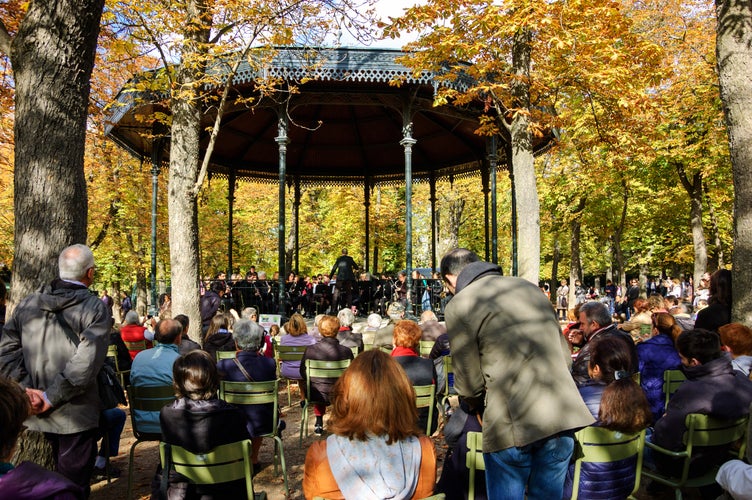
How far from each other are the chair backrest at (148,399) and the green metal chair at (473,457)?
9.29 ft

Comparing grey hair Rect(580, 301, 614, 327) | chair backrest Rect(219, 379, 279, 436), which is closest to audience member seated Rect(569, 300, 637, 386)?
grey hair Rect(580, 301, 614, 327)

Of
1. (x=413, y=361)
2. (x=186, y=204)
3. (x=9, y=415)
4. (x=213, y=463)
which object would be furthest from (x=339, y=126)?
(x=9, y=415)

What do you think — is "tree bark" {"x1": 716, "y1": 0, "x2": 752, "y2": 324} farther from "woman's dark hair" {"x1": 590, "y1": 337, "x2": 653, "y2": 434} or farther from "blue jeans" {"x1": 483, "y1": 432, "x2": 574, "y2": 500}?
"blue jeans" {"x1": 483, "y1": 432, "x2": 574, "y2": 500}

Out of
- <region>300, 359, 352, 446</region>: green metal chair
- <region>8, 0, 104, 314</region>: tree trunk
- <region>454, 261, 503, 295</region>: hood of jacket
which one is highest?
<region>8, 0, 104, 314</region>: tree trunk

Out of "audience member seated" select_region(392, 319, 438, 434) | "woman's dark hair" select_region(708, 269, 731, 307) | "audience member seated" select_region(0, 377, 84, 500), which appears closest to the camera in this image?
"audience member seated" select_region(0, 377, 84, 500)

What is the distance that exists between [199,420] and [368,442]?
4.88 feet

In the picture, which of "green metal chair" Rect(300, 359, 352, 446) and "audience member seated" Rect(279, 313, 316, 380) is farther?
"audience member seated" Rect(279, 313, 316, 380)

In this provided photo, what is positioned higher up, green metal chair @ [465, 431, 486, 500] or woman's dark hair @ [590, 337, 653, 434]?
woman's dark hair @ [590, 337, 653, 434]

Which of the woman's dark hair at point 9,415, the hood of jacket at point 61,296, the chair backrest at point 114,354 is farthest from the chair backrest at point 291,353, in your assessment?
the woman's dark hair at point 9,415

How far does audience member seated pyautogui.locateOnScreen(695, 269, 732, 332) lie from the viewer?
596 cm

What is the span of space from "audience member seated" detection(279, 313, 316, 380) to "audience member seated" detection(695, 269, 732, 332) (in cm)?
461

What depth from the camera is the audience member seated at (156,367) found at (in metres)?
4.73

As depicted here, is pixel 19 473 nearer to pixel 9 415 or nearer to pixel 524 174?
pixel 9 415

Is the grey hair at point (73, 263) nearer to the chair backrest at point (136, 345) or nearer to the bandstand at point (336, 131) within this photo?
the chair backrest at point (136, 345)
